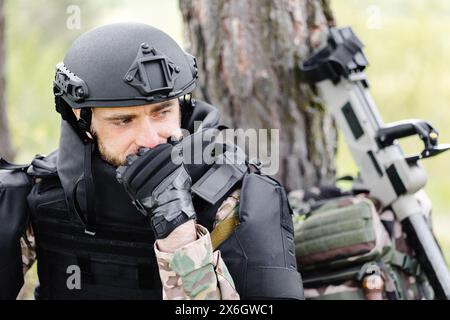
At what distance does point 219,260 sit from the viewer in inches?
113

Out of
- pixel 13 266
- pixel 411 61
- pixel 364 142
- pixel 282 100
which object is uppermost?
pixel 411 61

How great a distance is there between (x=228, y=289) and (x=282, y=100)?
5.91 feet

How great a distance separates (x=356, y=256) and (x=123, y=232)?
1.27m

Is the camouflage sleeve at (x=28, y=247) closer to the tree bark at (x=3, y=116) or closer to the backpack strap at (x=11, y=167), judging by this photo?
the backpack strap at (x=11, y=167)

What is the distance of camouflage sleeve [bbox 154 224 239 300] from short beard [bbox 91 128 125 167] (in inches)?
18.9

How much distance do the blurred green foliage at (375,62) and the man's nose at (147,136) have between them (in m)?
4.86

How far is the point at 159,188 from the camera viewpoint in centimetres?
281

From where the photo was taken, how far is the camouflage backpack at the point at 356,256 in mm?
3633

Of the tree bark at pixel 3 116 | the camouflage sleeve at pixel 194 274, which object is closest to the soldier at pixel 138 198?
the camouflage sleeve at pixel 194 274

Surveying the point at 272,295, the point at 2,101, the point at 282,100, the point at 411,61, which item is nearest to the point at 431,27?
the point at 411,61

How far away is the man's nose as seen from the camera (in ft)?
9.78

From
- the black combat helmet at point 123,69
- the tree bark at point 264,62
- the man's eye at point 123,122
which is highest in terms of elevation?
the tree bark at point 264,62

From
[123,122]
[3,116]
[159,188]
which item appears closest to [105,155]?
[123,122]

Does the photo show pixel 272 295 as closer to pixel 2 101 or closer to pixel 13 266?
pixel 13 266
